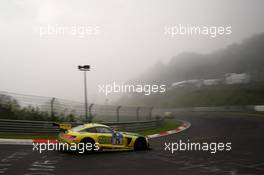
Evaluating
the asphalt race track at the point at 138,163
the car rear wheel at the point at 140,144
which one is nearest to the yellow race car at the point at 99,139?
the car rear wheel at the point at 140,144

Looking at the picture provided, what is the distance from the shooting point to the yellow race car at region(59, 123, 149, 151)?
40.5 ft

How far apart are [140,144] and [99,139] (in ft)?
5.96

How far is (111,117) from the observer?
22141mm

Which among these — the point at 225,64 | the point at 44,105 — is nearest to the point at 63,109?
the point at 44,105

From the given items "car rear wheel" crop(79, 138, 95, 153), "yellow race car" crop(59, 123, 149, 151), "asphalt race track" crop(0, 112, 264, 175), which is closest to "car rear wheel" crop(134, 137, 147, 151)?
"yellow race car" crop(59, 123, 149, 151)

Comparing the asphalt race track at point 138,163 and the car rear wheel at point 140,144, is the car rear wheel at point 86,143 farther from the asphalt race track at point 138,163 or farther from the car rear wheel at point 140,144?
the car rear wheel at point 140,144

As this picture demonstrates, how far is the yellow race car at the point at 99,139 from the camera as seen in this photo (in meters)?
12.3

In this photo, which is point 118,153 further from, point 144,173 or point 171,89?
point 171,89

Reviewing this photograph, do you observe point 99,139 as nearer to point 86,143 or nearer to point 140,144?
point 86,143

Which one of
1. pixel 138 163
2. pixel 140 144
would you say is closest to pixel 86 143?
pixel 140 144

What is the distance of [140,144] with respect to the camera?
13922 mm

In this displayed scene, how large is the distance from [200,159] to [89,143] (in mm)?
3724

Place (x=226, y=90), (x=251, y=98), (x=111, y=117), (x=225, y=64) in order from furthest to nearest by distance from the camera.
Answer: (x=225, y=64) < (x=226, y=90) < (x=251, y=98) < (x=111, y=117)

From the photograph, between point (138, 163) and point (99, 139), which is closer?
point (138, 163)
